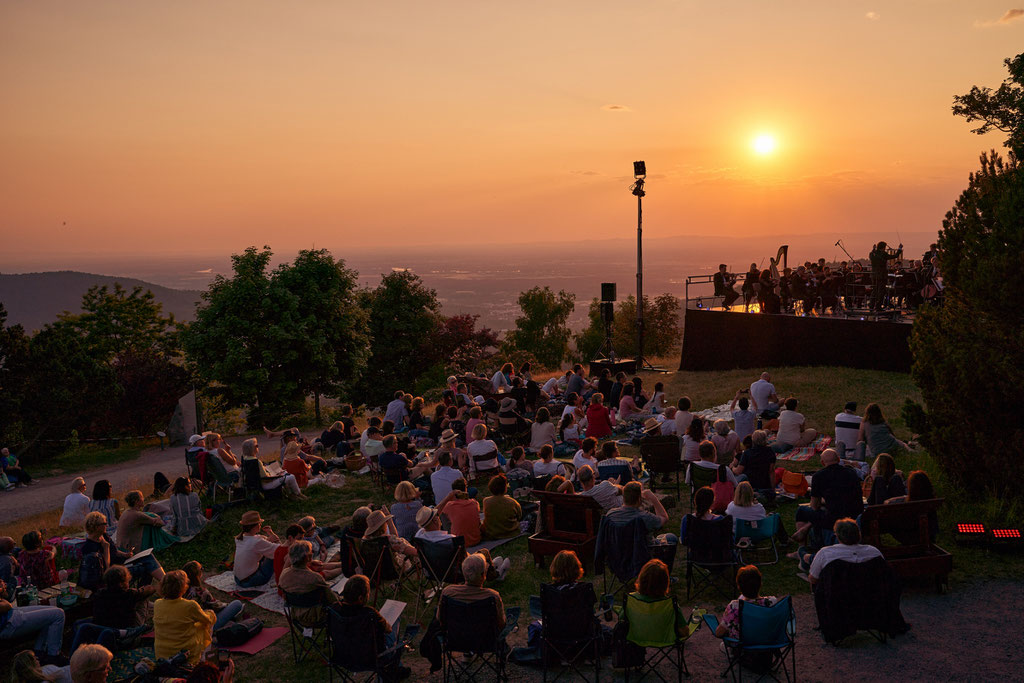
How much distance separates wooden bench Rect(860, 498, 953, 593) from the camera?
276 inches

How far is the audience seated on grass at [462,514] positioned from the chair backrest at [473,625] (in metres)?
2.75

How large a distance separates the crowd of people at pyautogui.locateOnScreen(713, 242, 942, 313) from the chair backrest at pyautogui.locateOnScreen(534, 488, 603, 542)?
1429 cm

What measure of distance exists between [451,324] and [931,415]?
39684 mm

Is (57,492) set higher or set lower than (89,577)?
lower

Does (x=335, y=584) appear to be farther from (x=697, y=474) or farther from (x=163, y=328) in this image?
(x=163, y=328)

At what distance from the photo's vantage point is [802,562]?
7578 mm

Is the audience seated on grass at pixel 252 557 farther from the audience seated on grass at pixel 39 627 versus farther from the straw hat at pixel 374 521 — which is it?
the audience seated on grass at pixel 39 627

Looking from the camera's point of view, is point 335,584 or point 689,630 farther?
point 335,584

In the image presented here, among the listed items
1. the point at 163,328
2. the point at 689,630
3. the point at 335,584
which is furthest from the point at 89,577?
the point at 163,328

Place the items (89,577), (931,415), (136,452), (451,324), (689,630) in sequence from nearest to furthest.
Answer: (689,630) → (89,577) → (931,415) → (136,452) → (451,324)

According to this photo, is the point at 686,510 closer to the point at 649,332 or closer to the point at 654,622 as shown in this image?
the point at 654,622

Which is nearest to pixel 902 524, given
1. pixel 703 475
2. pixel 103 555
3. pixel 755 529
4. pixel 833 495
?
pixel 833 495

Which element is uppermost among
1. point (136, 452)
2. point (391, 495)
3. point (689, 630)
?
point (689, 630)

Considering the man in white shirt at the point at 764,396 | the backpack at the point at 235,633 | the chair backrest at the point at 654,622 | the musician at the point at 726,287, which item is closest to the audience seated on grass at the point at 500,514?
the backpack at the point at 235,633
